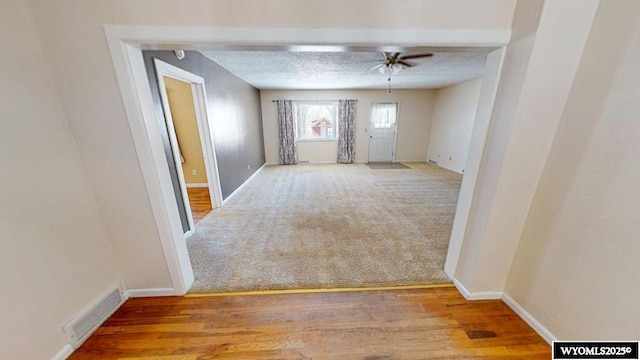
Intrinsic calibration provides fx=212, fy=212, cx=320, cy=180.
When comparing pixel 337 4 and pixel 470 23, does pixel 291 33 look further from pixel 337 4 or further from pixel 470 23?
pixel 470 23

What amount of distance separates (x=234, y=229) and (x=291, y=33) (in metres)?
2.32

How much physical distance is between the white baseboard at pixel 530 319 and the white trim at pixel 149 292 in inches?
102

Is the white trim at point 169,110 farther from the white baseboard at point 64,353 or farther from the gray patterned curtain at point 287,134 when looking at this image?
the gray patterned curtain at point 287,134

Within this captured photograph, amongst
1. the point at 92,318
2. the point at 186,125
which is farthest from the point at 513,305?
the point at 186,125

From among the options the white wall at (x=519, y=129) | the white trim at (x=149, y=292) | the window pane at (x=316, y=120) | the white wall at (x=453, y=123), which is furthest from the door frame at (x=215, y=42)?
the window pane at (x=316, y=120)

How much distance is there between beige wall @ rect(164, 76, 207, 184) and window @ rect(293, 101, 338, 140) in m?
3.00

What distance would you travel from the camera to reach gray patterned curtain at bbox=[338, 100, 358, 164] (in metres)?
6.50

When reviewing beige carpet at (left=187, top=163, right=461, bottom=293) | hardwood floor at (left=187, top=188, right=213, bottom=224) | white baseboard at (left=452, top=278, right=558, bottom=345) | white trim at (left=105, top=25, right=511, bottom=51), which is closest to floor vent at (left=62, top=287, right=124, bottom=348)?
beige carpet at (left=187, top=163, right=461, bottom=293)

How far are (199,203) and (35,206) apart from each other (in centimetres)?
261

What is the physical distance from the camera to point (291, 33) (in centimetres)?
122

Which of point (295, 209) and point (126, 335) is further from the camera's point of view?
point (295, 209)

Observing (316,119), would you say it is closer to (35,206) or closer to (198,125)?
(198,125)

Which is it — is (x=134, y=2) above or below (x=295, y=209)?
above

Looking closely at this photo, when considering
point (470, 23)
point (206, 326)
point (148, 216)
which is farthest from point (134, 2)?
point (206, 326)
